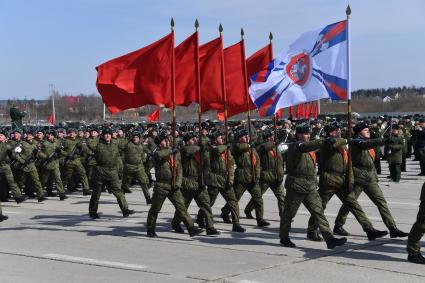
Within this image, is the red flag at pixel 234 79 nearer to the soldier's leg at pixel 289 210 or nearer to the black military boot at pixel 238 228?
the black military boot at pixel 238 228

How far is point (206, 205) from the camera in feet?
38.4

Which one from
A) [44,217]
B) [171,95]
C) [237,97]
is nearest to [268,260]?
[171,95]

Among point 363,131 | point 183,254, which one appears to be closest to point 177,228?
point 183,254

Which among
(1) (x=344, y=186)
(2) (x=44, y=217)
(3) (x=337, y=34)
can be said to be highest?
(3) (x=337, y=34)

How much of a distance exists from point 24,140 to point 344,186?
10.4m

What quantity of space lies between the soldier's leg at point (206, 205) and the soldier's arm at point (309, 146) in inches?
89.9

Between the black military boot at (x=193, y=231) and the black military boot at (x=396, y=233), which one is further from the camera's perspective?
the black military boot at (x=193, y=231)

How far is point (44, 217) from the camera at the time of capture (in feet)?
47.9

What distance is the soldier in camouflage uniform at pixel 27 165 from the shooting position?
1748 cm

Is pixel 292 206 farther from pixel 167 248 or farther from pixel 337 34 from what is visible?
pixel 337 34

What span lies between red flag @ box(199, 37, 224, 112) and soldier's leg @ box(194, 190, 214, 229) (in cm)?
231

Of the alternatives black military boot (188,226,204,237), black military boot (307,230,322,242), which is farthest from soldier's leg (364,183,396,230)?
black military boot (188,226,204,237)

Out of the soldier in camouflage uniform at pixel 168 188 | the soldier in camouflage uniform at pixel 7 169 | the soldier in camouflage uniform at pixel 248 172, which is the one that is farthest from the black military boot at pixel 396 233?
the soldier in camouflage uniform at pixel 7 169

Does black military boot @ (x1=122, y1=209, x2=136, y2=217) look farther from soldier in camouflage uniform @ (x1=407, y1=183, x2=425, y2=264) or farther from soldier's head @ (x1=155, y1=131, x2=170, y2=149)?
soldier in camouflage uniform @ (x1=407, y1=183, x2=425, y2=264)
